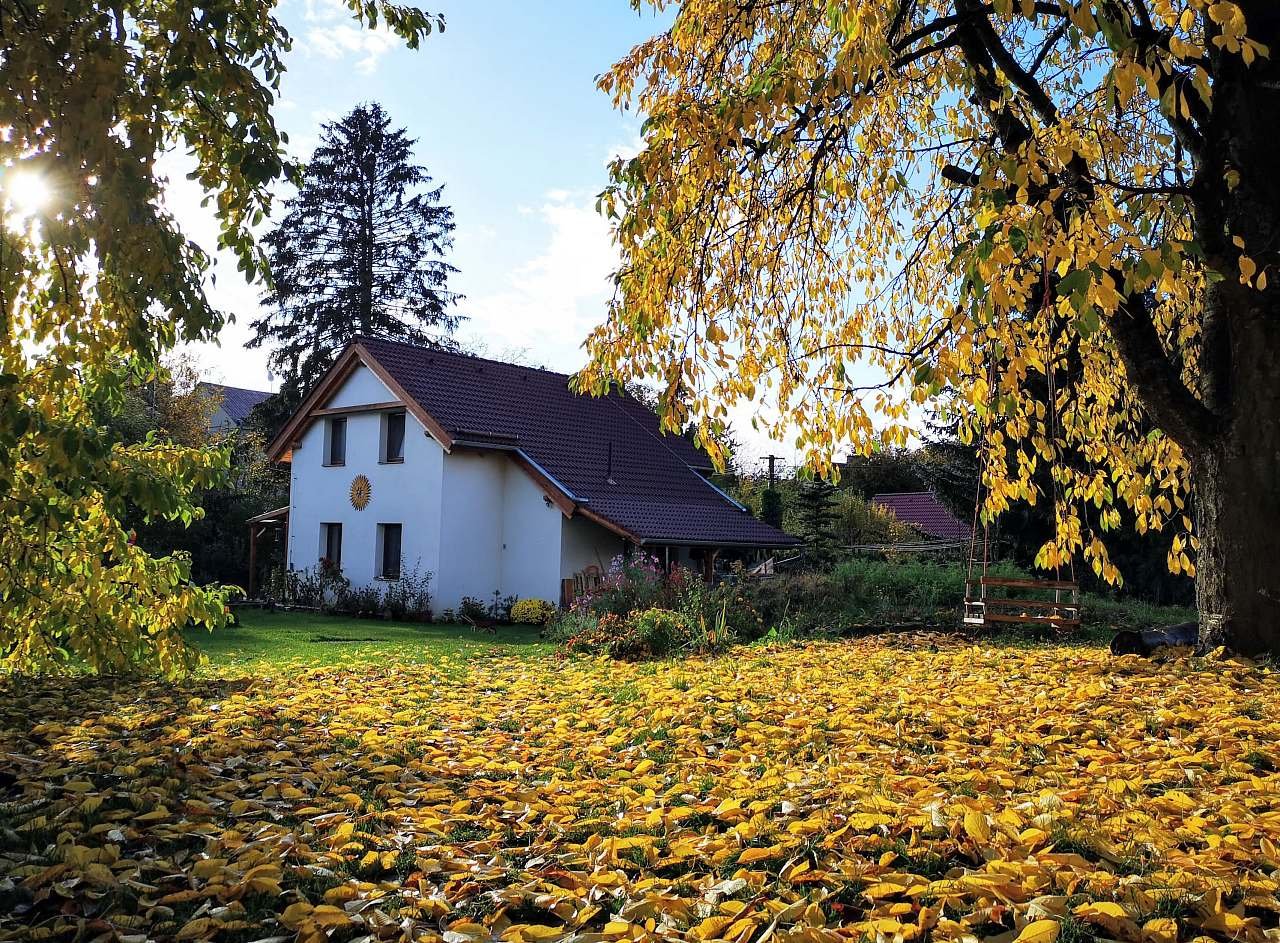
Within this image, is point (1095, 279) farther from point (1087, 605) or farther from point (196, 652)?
point (1087, 605)

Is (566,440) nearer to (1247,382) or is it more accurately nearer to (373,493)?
(373,493)

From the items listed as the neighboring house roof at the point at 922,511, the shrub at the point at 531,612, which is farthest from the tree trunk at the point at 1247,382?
the neighboring house roof at the point at 922,511

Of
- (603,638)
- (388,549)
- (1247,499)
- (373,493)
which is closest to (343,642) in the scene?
(603,638)

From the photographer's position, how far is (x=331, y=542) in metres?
23.6

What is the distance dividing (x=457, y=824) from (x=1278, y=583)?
562 cm

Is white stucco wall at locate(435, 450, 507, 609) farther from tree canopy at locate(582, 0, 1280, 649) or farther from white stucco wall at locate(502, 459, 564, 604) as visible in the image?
tree canopy at locate(582, 0, 1280, 649)

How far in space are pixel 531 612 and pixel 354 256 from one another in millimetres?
21864

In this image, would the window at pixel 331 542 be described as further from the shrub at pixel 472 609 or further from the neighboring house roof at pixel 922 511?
the neighboring house roof at pixel 922 511

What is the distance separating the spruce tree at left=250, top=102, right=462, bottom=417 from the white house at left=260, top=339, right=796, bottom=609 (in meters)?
11.5

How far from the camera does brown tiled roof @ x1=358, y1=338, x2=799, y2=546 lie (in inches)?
805

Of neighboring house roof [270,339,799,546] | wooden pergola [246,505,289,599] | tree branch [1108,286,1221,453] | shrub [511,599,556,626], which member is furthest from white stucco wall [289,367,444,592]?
tree branch [1108,286,1221,453]

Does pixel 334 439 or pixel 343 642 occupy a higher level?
pixel 334 439

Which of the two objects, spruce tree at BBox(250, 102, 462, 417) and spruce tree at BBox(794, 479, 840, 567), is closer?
spruce tree at BBox(794, 479, 840, 567)

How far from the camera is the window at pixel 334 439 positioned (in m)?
23.4
